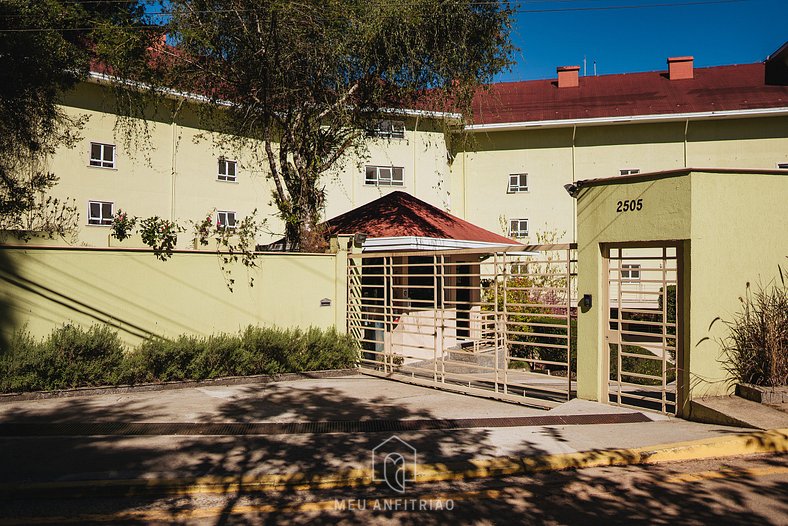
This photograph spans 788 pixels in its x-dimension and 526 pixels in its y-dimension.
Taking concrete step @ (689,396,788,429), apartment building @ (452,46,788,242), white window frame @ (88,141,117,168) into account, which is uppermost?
apartment building @ (452,46,788,242)

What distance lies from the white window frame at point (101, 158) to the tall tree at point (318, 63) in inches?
353

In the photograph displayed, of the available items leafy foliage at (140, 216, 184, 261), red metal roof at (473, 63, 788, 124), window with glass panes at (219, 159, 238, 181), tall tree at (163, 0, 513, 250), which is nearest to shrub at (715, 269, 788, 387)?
tall tree at (163, 0, 513, 250)

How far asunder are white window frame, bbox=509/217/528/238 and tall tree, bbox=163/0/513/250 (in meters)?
14.9

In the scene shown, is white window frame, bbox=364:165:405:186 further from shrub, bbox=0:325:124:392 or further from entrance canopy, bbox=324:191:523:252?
shrub, bbox=0:325:124:392

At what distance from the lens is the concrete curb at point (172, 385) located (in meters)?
10.6

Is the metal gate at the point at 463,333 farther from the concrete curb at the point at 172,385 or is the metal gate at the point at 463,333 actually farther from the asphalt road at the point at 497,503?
the asphalt road at the point at 497,503

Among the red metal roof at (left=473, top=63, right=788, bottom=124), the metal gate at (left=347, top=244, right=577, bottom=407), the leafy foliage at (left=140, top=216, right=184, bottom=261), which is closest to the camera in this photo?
the metal gate at (left=347, top=244, right=577, bottom=407)

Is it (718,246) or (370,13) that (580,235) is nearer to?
(718,246)

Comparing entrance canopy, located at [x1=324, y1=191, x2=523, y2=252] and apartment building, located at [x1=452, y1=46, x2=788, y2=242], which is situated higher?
apartment building, located at [x1=452, y1=46, x2=788, y2=242]

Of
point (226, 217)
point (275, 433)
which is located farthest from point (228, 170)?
point (275, 433)

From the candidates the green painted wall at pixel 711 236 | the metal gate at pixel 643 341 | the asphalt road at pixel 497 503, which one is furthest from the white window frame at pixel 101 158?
the green painted wall at pixel 711 236

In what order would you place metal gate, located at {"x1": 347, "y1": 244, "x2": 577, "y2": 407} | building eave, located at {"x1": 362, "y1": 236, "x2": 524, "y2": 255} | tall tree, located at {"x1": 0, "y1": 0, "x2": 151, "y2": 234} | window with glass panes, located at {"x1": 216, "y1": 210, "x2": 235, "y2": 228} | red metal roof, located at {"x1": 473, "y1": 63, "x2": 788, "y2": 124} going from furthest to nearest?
red metal roof, located at {"x1": 473, "y1": 63, "x2": 788, "y2": 124}, window with glass panes, located at {"x1": 216, "y1": 210, "x2": 235, "y2": 228}, building eave, located at {"x1": 362, "y1": 236, "x2": 524, "y2": 255}, tall tree, located at {"x1": 0, "y1": 0, "x2": 151, "y2": 234}, metal gate, located at {"x1": 347, "y1": 244, "x2": 577, "y2": 407}

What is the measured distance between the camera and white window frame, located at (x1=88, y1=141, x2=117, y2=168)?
78.0 feet

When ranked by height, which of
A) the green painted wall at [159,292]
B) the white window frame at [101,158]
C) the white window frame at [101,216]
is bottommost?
the green painted wall at [159,292]
